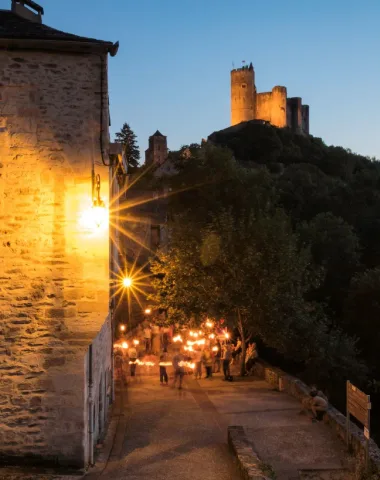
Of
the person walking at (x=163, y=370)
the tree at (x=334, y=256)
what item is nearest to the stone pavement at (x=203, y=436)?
the person walking at (x=163, y=370)

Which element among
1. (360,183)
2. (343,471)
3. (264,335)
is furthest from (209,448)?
(360,183)

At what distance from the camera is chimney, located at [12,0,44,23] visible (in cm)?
1184

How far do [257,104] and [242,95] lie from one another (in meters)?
2.96

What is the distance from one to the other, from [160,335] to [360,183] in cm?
4071

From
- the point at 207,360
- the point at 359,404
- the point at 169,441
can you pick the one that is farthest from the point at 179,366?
the point at 359,404

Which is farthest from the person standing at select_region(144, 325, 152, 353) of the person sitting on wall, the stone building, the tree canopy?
the stone building

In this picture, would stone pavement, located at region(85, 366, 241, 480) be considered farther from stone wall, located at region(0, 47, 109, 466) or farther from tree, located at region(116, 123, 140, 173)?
tree, located at region(116, 123, 140, 173)

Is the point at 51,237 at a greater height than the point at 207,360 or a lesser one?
greater

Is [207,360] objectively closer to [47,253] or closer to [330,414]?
[330,414]

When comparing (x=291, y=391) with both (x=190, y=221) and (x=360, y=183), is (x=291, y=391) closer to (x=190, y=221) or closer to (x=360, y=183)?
(x=190, y=221)

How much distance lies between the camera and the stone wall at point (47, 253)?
373 inches

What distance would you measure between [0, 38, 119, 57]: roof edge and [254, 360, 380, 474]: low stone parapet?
7.96 meters

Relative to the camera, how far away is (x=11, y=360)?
950 centimetres

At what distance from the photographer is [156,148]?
78.2 meters
